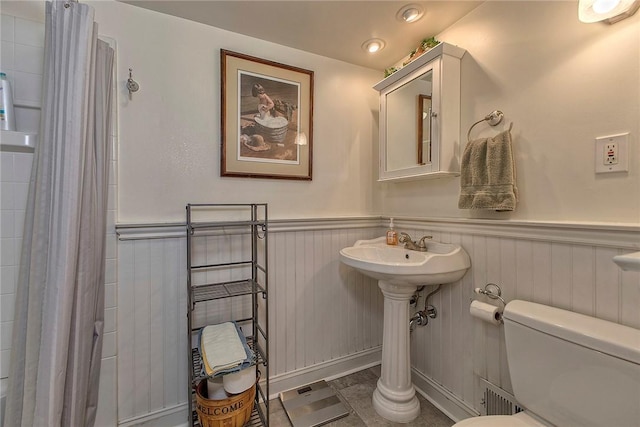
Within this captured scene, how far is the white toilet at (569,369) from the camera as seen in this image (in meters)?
0.72

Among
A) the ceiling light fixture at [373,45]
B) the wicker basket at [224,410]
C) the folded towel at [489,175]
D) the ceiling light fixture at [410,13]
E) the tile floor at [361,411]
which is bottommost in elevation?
the tile floor at [361,411]

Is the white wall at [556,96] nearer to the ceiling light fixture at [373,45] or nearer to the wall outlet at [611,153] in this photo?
the wall outlet at [611,153]

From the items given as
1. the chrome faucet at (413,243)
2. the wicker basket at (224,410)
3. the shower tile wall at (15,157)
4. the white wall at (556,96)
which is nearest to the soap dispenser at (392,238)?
the chrome faucet at (413,243)

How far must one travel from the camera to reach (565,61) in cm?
99

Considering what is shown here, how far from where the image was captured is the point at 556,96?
102cm

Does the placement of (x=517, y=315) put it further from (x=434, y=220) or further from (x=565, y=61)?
(x=565, y=61)

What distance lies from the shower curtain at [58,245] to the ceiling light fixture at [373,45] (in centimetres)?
127

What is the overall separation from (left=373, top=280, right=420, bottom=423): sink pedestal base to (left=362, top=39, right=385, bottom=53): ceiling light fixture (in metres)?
1.34

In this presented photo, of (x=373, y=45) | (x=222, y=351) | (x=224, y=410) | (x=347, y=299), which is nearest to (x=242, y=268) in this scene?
(x=222, y=351)

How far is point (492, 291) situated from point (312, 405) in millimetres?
1128

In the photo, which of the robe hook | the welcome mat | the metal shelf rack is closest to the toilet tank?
the welcome mat

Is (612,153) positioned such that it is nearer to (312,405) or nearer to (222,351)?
(222,351)

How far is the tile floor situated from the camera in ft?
4.52

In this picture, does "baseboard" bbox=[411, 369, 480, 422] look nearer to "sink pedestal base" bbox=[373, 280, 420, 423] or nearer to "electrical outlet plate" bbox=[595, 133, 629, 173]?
"sink pedestal base" bbox=[373, 280, 420, 423]
